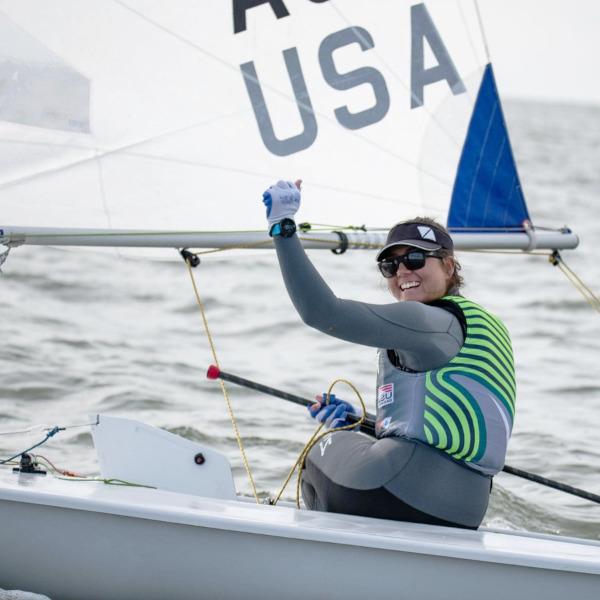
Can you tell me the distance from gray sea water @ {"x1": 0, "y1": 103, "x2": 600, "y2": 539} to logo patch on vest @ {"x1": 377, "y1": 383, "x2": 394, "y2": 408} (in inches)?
33.3

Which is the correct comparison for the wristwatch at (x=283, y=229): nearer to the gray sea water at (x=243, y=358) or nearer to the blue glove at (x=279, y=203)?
the blue glove at (x=279, y=203)

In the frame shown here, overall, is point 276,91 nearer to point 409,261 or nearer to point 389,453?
point 409,261

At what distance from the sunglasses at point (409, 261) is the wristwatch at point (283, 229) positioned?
35cm

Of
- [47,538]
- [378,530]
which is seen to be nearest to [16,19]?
[47,538]

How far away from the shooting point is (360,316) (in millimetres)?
1916

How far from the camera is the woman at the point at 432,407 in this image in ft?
6.98

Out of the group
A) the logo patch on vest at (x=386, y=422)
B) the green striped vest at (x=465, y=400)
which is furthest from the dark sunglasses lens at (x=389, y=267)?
the logo patch on vest at (x=386, y=422)

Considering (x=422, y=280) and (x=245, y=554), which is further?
(x=422, y=280)

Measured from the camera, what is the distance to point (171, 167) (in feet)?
9.55

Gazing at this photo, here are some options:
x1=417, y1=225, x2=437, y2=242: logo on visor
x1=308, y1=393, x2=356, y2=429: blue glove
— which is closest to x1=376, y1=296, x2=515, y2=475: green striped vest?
x1=417, y1=225, x2=437, y2=242: logo on visor

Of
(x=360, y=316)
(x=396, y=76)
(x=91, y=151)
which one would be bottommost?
(x=360, y=316)

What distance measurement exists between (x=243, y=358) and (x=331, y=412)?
9.74 ft

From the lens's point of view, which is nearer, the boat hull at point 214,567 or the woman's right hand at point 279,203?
the woman's right hand at point 279,203

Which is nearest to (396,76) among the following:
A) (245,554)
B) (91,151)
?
(91,151)
